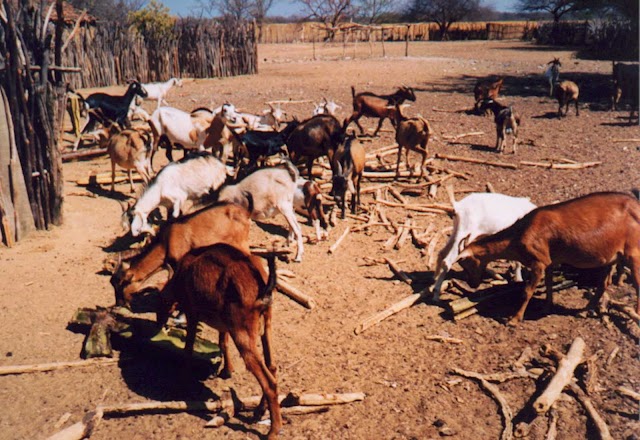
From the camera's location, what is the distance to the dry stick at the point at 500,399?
517 centimetres

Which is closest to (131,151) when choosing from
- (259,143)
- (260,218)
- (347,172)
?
(259,143)

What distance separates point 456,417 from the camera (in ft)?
18.0

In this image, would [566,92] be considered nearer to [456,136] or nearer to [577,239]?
[456,136]

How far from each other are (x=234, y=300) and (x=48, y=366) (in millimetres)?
2333

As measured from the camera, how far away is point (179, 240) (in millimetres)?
6926

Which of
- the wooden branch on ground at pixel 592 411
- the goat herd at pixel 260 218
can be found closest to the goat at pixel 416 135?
the goat herd at pixel 260 218

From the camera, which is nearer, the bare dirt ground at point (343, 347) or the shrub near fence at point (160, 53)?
the bare dirt ground at point (343, 347)

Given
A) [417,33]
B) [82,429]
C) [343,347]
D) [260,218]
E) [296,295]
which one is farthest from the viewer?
[417,33]

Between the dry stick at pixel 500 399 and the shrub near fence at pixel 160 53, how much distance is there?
23.0 metres

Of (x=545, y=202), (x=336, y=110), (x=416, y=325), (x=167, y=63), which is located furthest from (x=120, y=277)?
(x=167, y=63)

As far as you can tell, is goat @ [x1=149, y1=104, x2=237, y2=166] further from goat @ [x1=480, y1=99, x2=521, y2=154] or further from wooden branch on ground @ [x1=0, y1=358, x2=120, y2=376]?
wooden branch on ground @ [x1=0, y1=358, x2=120, y2=376]

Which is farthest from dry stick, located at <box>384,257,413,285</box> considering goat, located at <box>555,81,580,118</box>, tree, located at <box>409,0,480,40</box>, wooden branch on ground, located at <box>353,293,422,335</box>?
tree, located at <box>409,0,480,40</box>

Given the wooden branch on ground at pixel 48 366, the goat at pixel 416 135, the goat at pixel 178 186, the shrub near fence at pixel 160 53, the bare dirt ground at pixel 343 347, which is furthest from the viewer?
the shrub near fence at pixel 160 53

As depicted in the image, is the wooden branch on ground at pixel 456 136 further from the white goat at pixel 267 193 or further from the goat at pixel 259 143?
the white goat at pixel 267 193
